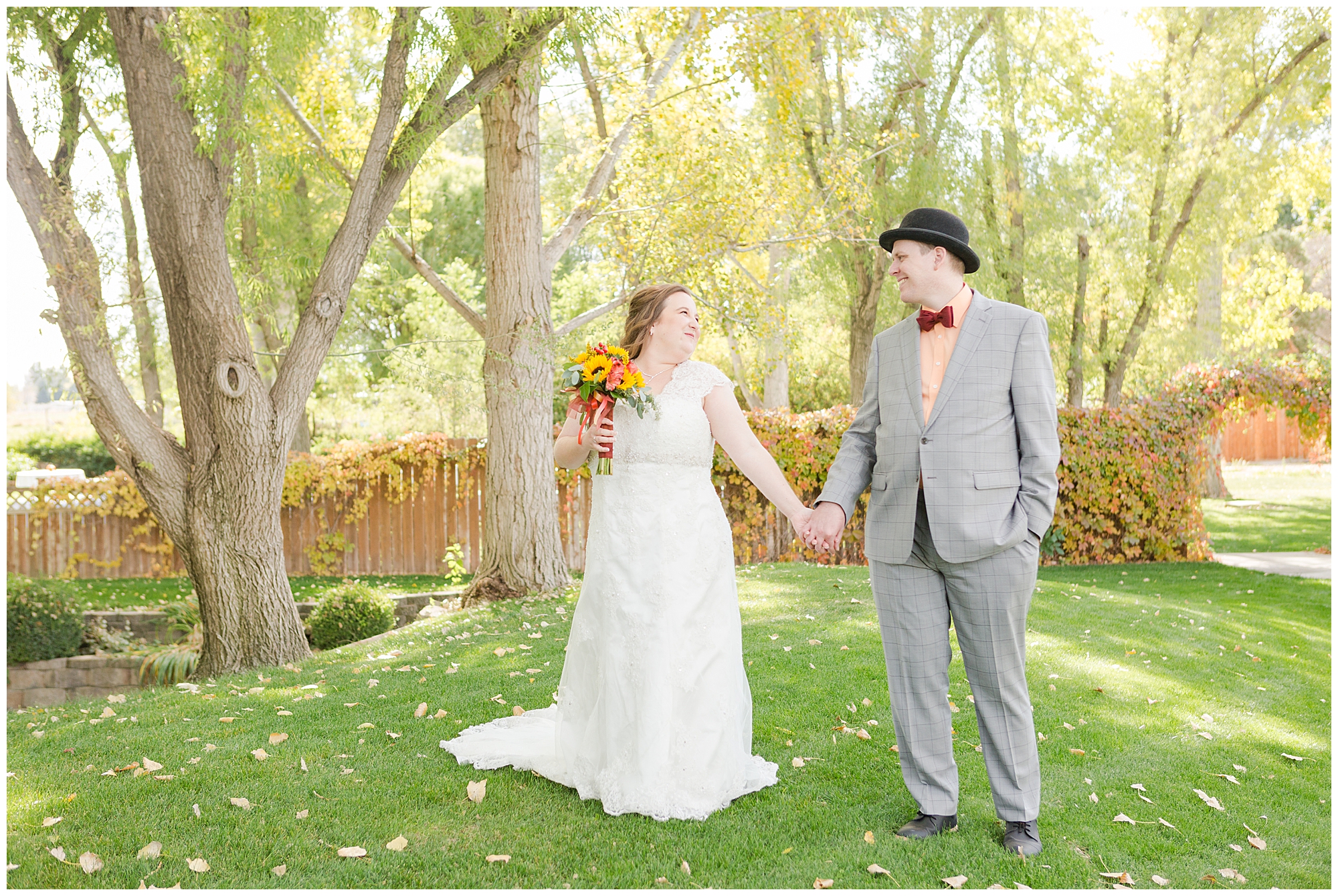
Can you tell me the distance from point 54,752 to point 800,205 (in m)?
8.98

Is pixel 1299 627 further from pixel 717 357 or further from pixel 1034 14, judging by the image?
pixel 717 357

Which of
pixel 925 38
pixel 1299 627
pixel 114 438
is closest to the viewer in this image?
pixel 114 438

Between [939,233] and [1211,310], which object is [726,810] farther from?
[1211,310]

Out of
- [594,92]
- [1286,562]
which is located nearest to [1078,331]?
[1286,562]

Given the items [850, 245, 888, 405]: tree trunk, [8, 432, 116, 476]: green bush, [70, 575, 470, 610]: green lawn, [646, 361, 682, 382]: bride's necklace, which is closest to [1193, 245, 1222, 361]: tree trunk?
[850, 245, 888, 405]: tree trunk

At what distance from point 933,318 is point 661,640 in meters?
1.59

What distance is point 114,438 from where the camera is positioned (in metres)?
6.72

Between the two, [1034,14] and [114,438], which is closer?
[114,438]

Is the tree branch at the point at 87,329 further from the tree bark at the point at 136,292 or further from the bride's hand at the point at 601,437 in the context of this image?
the bride's hand at the point at 601,437

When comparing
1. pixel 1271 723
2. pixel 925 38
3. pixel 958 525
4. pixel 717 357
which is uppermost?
pixel 925 38

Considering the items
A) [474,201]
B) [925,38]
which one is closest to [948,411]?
[925,38]

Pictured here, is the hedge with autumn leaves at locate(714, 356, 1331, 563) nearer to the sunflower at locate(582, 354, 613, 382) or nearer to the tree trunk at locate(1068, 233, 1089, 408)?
the tree trunk at locate(1068, 233, 1089, 408)

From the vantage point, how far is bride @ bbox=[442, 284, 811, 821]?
3680mm

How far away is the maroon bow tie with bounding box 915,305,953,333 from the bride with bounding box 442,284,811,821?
0.77m
